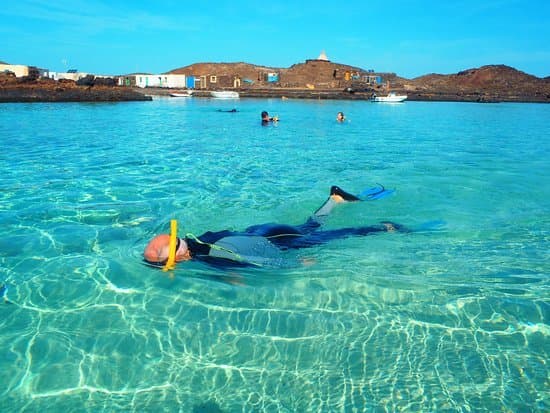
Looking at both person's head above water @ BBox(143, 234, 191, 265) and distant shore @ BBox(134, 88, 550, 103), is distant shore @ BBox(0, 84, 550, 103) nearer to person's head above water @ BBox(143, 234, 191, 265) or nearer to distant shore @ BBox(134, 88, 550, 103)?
distant shore @ BBox(134, 88, 550, 103)

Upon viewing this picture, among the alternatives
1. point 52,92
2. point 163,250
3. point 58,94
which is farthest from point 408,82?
point 163,250

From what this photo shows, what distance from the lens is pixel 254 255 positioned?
538cm

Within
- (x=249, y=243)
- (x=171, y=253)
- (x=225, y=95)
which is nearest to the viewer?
(x=171, y=253)

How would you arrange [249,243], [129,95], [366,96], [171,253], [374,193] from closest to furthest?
1. [171,253]
2. [249,243]
3. [374,193]
4. [129,95]
5. [366,96]

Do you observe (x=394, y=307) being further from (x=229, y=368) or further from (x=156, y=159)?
(x=156, y=159)

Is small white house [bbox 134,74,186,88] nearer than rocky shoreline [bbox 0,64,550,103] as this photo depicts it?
No

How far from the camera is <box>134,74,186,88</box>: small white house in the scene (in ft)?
364

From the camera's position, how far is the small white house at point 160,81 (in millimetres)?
110812

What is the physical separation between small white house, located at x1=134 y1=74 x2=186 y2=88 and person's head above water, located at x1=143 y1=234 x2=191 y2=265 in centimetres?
11283

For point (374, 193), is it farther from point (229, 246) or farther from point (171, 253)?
point (171, 253)

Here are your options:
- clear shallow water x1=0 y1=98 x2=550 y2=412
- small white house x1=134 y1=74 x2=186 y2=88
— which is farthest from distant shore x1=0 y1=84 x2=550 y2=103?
clear shallow water x1=0 y1=98 x2=550 y2=412

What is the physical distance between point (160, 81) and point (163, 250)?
377 ft

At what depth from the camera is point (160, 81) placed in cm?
11150

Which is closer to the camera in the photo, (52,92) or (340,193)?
(340,193)
